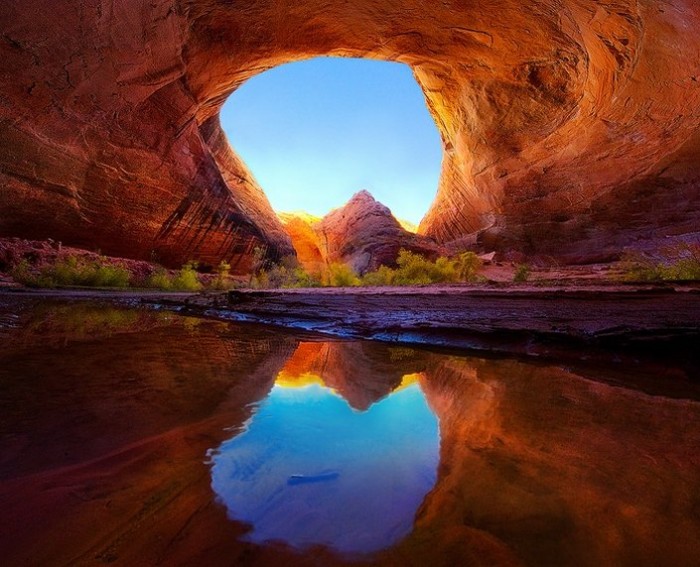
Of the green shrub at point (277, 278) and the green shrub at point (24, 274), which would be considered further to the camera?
the green shrub at point (277, 278)

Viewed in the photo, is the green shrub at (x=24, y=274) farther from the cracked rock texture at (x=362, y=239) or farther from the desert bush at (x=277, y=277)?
the cracked rock texture at (x=362, y=239)

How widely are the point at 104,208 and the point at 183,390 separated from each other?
1489cm

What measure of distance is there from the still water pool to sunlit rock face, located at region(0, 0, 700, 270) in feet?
34.8

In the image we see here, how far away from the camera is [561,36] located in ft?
33.0

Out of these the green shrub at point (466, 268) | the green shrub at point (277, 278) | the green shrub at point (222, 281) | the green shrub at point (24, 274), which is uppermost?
the green shrub at point (466, 268)

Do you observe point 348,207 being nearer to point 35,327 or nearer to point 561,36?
point 561,36

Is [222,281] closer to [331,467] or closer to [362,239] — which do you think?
[362,239]

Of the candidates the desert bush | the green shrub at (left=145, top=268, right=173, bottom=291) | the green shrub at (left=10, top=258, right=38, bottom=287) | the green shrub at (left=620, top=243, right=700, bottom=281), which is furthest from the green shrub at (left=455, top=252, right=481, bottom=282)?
the green shrub at (left=10, top=258, right=38, bottom=287)

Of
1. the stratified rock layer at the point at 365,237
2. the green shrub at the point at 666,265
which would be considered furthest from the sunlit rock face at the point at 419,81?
the stratified rock layer at the point at 365,237

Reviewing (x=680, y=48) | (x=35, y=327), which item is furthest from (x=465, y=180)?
(x=35, y=327)

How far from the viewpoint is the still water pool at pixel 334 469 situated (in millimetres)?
752

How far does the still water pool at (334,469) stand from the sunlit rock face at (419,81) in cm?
1061

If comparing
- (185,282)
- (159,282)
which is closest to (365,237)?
(185,282)

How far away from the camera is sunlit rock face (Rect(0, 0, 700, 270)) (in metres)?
9.39
